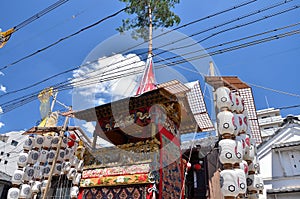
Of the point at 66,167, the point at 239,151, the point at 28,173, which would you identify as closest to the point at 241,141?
the point at 239,151

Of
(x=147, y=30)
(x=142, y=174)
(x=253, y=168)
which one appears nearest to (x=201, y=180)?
(x=253, y=168)

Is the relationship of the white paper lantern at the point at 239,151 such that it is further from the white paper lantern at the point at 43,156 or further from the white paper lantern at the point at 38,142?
the white paper lantern at the point at 38,142

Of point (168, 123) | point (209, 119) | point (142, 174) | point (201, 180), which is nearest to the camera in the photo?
point (142, 174)

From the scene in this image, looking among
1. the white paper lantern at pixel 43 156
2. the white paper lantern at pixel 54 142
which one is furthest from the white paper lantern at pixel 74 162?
the white paper lantern at pixel 43 156

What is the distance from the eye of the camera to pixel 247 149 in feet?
25.0

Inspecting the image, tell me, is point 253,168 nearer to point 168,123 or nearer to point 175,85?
point 168,123

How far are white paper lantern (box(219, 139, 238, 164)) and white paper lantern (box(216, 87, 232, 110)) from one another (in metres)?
1.10

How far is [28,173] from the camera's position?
12.1 meters

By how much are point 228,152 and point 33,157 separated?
33.6 feet

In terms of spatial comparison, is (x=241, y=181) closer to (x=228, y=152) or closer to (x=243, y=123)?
(x=228, y=152)

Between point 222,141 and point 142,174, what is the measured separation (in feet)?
8.17

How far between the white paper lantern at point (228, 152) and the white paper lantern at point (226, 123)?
0.93 ft

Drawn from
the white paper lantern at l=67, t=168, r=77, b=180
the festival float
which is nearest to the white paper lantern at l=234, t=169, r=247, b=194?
the festival float

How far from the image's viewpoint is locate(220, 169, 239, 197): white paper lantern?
6.11 m
